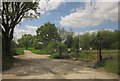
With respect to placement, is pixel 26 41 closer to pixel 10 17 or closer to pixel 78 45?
pixel 78 45

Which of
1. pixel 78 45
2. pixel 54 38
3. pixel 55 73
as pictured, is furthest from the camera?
pixel 54 38

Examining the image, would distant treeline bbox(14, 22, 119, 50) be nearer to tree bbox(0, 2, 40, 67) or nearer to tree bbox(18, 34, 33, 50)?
tree bbox(18, 34, 33, 50)


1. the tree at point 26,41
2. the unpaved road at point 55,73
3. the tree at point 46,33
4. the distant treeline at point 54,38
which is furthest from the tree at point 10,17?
the tree at point 26,41

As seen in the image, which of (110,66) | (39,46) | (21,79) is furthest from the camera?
(39,46)

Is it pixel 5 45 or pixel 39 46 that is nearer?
pixel 5 45

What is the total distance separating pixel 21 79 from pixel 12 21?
51.1 feet

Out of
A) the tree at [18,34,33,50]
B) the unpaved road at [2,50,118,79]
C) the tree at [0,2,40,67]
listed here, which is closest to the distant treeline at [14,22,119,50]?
the tree at [18,34,33,50]

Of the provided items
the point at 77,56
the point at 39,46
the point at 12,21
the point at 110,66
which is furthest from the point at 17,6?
the point at 39,46

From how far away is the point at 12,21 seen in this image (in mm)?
27625

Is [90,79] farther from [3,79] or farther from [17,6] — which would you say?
[17,6]

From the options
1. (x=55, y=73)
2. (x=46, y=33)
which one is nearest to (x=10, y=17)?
(x=55, y=73)

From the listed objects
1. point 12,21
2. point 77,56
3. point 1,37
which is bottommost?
point 77,56

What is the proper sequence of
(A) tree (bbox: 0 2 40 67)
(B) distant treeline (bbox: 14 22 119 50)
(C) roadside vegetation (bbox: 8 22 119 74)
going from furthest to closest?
(B) distant treeline (bbox: 14 22 119 50) → (A) tree (bbox: 0 2 40 67) → (C) roadside vegetation (bbox: 8 22 119 74)

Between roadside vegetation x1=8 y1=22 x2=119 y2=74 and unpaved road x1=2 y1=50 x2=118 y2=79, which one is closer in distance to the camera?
unpaved road x1=2 y1=50 x2=118 y2=79
